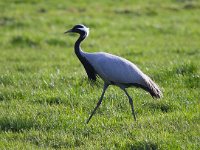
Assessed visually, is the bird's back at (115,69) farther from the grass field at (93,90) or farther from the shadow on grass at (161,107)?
the shadow on grass at (161,107)

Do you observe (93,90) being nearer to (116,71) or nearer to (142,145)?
(116,71)

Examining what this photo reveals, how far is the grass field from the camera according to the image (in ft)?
24.2

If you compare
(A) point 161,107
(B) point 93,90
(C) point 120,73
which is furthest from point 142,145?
(B) point 93,90

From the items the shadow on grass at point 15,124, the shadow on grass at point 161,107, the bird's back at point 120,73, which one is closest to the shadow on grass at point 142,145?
the bird's back at point 120,73

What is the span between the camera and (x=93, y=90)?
32.9 ft

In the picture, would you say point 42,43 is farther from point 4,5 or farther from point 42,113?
point 42,113

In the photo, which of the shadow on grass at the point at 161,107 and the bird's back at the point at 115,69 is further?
the shadow on grass at the point at 161,107

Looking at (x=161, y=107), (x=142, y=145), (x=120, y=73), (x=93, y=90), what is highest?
(x=120, y=73)

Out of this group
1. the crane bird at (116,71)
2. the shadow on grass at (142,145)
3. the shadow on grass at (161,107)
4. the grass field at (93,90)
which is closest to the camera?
the shadow on grass at (142,145)

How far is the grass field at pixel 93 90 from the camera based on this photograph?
7.39m

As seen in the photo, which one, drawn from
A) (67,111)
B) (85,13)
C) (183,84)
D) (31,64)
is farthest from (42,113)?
(85,13)

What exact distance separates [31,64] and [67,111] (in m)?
5.94

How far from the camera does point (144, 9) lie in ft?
79.9

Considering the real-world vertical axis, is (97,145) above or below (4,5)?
above
